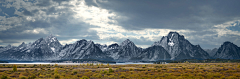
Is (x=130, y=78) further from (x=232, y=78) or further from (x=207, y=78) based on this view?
(x=232, y=78)

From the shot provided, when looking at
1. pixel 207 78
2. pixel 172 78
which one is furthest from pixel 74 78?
pixel 207 78

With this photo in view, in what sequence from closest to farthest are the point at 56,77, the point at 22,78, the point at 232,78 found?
1. the point at 232,78
2. the point at 22,78
3. the point at 56,77

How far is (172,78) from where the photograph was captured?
4159cm

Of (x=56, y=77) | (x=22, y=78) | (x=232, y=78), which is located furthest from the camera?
(x=56, y=77)

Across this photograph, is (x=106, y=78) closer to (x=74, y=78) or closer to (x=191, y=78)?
(x=74, y=78)

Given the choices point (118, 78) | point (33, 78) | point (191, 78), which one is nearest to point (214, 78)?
point (191, 78)

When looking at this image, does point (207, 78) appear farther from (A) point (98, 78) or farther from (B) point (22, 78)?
(B) point (22, 78)

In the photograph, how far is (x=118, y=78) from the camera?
43.8m

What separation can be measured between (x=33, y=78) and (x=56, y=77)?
522 centimetres

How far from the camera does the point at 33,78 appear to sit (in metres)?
43.5

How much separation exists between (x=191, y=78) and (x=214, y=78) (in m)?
5.73

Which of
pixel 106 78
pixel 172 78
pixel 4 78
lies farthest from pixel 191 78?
pixel 4 78

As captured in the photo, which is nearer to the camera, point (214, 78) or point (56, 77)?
point (214, 78)

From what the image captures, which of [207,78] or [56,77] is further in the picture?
[56,77]
